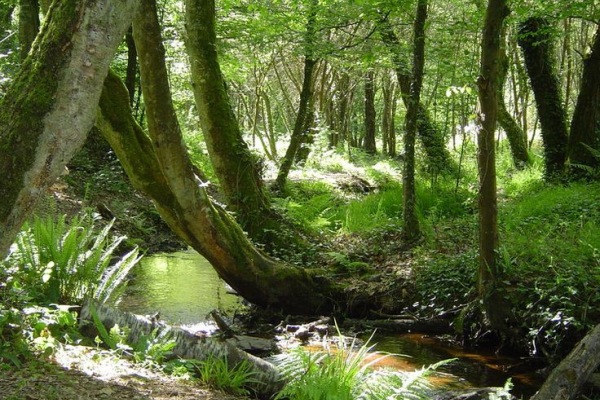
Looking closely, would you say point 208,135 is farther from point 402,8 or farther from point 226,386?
point 226,386

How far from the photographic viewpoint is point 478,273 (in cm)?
727

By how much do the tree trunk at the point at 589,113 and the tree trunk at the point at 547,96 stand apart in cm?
72

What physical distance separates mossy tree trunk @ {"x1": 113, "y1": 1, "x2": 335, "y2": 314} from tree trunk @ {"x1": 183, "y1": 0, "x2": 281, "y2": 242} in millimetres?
1527

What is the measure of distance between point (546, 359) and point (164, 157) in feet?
16.1

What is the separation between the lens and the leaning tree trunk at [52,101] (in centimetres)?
286

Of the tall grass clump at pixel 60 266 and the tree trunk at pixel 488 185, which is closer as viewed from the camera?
the tall grass clump at pixel 60 266

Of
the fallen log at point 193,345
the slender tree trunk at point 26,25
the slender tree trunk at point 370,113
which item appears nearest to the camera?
the fallen log at point 193,345

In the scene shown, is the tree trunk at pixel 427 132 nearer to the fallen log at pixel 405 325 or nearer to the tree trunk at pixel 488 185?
the tree trunk at pixel 488 185

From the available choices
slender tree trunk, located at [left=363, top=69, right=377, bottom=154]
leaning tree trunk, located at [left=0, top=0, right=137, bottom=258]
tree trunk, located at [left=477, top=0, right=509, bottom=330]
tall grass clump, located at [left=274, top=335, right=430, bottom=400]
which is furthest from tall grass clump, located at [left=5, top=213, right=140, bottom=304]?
slender tree trunk, located at [left=363, top=69, right=377, bottom=154]

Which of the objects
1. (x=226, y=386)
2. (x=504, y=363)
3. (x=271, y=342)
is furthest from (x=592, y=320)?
(x=226, y=386)

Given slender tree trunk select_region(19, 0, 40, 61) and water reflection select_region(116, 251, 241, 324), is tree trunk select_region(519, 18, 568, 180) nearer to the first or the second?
water reflection select_region(116, 251, 241, 324)

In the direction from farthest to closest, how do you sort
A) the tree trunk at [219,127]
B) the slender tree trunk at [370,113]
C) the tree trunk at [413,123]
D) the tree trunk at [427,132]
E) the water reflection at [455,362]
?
the slender tree trunk at [370,113], the tree trunk at [427,132], the tree trunk at [413,123], the tree trunk at [219,127], the water reflection at [455,362]

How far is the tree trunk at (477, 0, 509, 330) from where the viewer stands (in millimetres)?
6461

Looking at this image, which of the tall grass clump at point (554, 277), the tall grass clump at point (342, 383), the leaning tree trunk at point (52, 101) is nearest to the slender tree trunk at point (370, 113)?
the tall grass clump at point (554, 277)
